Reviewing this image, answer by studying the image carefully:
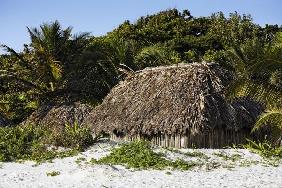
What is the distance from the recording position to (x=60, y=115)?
2048cm

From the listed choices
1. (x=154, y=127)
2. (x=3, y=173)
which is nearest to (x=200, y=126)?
(x=154, y=127)

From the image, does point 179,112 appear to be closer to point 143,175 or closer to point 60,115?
point 143,175

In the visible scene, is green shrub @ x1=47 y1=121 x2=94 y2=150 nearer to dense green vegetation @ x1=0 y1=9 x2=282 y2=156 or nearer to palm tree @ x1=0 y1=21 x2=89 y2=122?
dense green vegetation @ x1=0 y1=9 x2=282 y2=156

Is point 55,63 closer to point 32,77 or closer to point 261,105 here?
point 32,77

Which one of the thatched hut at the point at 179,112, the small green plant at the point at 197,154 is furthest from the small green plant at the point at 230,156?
the thatched hut at the point at 179,112

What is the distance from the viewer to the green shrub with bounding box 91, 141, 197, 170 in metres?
13.9

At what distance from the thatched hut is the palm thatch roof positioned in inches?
63.6

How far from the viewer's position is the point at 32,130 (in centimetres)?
1822

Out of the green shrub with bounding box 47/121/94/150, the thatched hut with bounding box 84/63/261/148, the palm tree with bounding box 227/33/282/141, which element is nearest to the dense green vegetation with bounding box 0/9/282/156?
the green shrub with bounding box 47/121/94/150

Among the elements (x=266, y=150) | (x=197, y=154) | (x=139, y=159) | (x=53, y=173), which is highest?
(x=266, y=150)

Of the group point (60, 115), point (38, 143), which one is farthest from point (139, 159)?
point (60, 115)

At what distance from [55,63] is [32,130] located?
4717mm

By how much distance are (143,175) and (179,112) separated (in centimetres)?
364

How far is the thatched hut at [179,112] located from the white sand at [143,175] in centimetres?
131
